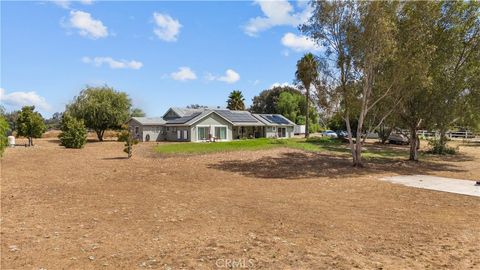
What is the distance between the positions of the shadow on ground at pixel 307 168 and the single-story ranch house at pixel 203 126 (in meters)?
23.2

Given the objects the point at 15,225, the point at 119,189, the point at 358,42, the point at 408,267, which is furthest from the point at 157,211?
the point at 358,42

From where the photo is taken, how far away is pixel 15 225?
899cm

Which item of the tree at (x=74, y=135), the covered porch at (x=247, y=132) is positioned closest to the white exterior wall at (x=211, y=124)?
the covered porch at (x=247, y=132)

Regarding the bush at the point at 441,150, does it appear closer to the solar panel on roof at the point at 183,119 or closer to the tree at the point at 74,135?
the solar panel on roof at the point at 183,119

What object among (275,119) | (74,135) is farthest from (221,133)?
(74,135)

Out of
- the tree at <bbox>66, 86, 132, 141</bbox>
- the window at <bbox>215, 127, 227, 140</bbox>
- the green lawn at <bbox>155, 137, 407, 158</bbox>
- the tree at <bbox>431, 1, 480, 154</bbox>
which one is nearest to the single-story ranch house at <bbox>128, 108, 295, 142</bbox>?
the window at <bbox>215, 127, 227, 140</bbox>

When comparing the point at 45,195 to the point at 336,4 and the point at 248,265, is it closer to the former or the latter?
the point at 248,265

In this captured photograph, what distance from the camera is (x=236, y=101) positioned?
71750mm

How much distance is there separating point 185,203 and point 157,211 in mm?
1408

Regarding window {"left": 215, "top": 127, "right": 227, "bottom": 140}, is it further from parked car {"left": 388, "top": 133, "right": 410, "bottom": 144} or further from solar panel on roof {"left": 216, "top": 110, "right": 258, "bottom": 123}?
parked car {"left": 388, "top": 133, "right": 410, "bottom": 144}

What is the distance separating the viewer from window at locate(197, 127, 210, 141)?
48422 millimetres

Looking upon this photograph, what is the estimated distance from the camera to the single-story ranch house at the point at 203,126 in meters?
48.5

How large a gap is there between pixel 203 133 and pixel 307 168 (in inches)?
1122

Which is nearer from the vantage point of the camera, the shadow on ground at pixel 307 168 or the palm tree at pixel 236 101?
the shadow on ground at pixel 307 168
